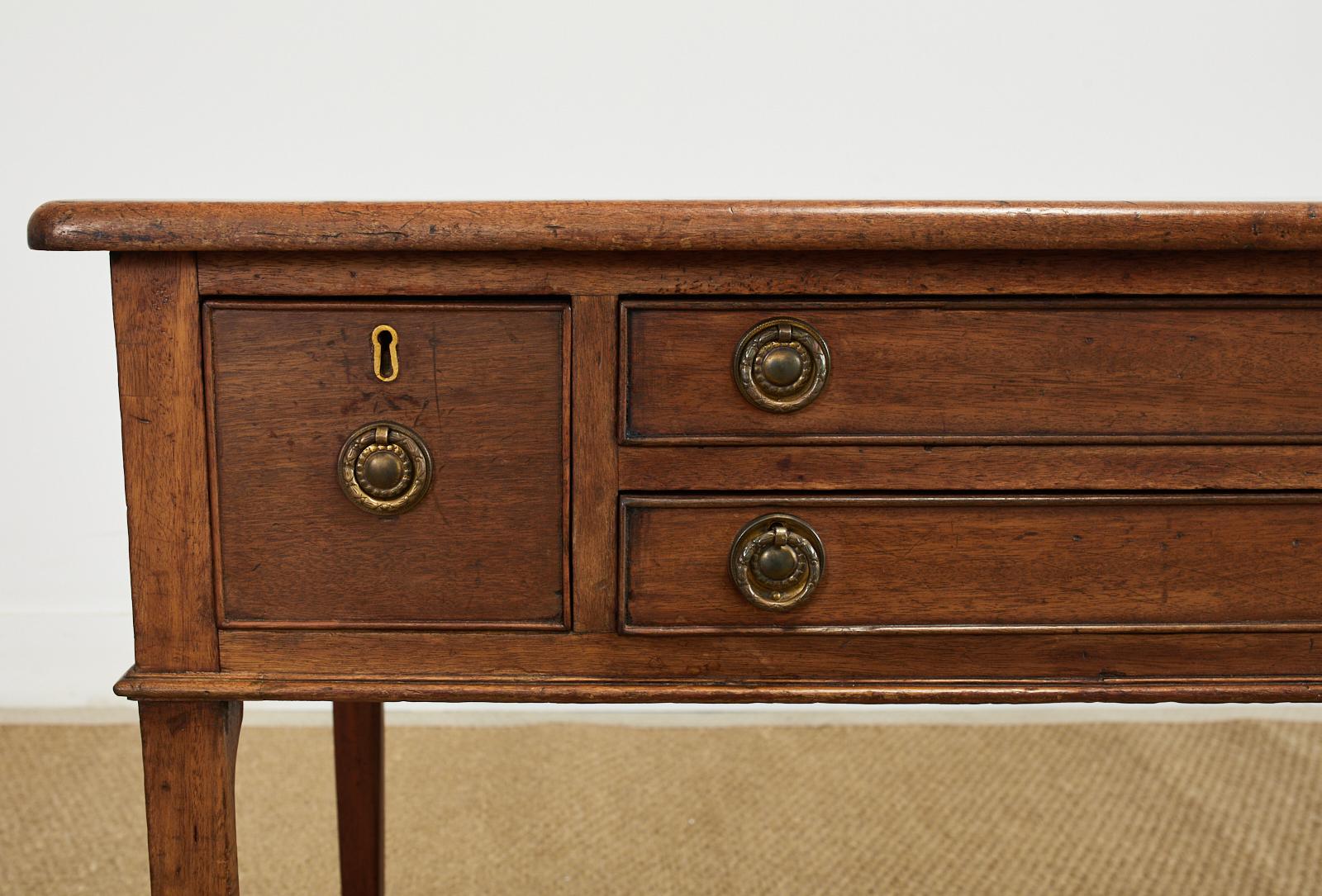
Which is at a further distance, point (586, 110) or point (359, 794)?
point (586, 110)

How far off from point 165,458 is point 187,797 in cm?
23

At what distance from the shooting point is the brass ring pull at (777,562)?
2.38ft

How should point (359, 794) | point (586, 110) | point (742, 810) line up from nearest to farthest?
1. point (359, 794)
2. point (742, 810)
3. point (586, 110)

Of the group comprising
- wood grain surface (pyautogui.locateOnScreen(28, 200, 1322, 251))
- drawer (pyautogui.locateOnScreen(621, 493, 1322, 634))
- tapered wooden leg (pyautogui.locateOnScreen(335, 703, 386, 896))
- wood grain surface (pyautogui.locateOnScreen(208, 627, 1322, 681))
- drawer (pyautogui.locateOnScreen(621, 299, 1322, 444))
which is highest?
wood grain surface (pyautogui.locateOnScreen(28, 200, 1322, 251))

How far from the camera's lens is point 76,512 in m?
1.85

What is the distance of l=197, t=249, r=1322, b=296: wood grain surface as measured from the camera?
2.24ft

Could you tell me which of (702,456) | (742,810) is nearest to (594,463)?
(702,456)

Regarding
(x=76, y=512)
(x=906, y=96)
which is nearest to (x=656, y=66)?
(x=906, y=96)

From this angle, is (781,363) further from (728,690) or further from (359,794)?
(359,794)

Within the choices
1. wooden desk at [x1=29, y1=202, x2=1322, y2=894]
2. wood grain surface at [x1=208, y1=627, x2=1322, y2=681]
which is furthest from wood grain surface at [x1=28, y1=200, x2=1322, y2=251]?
wood grain surface at [x1=208, y1=627, x2=1322, y2=681]

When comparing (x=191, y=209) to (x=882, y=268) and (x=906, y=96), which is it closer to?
(x=882, y=268)

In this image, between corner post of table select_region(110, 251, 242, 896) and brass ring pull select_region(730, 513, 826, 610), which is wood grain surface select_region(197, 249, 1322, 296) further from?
brass ring pull select_region(730, 513, 826, 610)

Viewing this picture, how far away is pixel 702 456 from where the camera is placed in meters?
0.72

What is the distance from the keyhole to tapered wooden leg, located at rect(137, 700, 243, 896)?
25 cm
